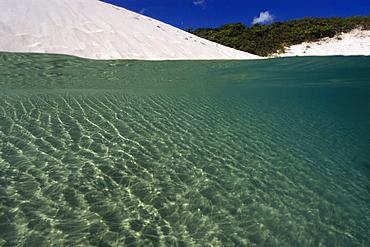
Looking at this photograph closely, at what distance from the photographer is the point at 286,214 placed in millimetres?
2445

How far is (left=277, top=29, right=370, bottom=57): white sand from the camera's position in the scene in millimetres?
16275

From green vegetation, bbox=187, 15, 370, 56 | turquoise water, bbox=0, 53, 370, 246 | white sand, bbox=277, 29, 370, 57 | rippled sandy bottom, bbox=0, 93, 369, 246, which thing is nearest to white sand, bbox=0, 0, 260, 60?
turquoise water, bbox=0, 53, 370, 246

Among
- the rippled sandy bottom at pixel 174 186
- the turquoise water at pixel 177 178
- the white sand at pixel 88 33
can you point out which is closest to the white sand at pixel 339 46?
the white sand at pixel 88 33

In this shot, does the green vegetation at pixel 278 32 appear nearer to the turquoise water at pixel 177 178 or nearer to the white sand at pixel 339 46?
the white sand at pixel 339 46

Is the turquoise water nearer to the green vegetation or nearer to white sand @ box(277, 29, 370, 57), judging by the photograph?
white sand @ box(277, 29, 370, 57)

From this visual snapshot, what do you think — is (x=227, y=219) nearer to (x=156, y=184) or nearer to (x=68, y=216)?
(x=156, y=184)

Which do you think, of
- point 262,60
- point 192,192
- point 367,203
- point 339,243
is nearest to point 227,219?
point 192,192

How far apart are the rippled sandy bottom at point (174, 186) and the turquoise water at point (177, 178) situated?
0.04 ft

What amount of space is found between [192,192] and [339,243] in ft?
5.06

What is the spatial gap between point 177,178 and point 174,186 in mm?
193

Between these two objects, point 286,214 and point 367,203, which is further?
point 367,203

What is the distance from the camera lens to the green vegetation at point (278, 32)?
20.1m

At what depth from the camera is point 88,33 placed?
10.5 meters

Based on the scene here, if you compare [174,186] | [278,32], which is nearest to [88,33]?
[174,186]
